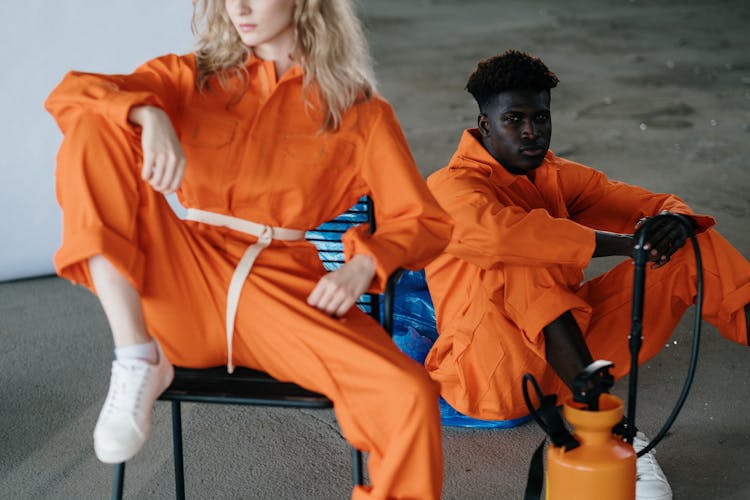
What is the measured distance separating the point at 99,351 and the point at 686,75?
16.5 feet

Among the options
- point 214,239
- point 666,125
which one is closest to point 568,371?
point 214,239

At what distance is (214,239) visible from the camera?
1.94m

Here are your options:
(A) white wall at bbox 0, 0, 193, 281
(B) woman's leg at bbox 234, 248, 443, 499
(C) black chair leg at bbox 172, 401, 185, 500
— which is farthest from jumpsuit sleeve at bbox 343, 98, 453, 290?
Result: (A) white wall at bbox 0, 0, 193, 281

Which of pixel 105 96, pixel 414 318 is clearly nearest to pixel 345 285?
pixel 105 96

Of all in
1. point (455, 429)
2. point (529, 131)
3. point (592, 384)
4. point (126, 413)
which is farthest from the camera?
point (455, 429)

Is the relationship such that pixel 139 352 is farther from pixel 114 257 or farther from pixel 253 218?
pixel 253 218

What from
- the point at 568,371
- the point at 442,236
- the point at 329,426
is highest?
the point at 442,236

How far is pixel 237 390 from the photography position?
1.82 metres

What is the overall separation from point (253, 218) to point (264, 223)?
0.02 meters

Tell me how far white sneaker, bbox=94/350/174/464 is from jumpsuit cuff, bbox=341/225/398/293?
42cm

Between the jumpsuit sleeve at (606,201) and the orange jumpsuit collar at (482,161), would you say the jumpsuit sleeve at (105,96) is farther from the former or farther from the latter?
the jumpsuit sleeve at (606,201)

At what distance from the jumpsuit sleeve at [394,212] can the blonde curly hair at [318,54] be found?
8 cm

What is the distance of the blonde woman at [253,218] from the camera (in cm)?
170

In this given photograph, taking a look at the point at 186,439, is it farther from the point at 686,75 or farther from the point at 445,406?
the point at 686,75
